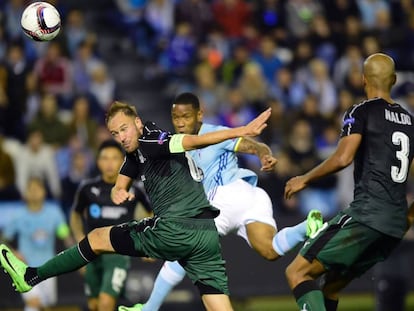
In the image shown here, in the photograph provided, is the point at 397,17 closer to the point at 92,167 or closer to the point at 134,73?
the point at 134,73

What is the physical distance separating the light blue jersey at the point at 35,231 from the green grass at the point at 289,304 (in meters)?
2.67

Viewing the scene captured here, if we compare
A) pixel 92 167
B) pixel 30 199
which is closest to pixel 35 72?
pixel 92 167

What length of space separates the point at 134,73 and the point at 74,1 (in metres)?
1.53

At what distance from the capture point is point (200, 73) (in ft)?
57.5

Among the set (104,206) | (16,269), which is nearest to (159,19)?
(104,206)

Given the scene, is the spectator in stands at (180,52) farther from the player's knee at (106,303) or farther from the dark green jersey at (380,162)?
the dark green jersey at (380,162)

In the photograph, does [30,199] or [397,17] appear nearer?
[30,199]

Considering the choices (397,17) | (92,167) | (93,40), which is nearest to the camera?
(92,167)

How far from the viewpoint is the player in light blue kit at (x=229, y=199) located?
10.3 metres

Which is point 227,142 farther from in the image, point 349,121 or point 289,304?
point 289,304

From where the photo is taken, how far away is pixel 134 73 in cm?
1855

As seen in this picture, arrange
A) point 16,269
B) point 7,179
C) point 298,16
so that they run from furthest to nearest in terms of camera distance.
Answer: point 298,16 → point 7,179 → point 16,269

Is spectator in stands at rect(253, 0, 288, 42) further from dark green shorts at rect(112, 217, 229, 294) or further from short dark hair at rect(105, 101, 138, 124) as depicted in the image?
dark green shorts at rect(112, 217, 229, 294)

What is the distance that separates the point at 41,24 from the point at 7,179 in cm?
487
